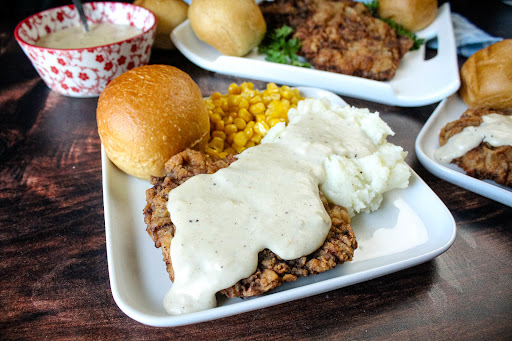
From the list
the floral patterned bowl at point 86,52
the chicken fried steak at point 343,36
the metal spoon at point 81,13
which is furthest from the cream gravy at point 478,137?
the metal spoon at point 81,13

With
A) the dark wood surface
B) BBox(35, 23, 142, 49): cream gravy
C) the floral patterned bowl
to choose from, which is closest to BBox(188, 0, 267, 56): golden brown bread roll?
the floral patterned bowl

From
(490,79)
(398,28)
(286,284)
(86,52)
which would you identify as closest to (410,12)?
(398,28)

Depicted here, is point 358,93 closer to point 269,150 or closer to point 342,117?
point 342,117

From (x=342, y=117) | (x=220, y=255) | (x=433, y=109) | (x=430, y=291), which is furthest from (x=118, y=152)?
(x=433, y=109)

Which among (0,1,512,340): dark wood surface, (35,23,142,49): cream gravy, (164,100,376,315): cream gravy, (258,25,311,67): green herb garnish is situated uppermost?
(164,100,376,315): cream gravy

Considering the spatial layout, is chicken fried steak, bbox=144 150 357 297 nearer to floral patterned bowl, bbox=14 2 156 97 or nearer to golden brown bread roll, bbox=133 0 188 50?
floral patterned bowl, bbox=14 2 156 97

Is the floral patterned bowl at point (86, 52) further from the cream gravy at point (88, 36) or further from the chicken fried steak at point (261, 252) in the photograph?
the chicken fried steak at point (261, 252)

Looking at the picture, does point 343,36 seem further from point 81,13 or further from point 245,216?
point 245,216
